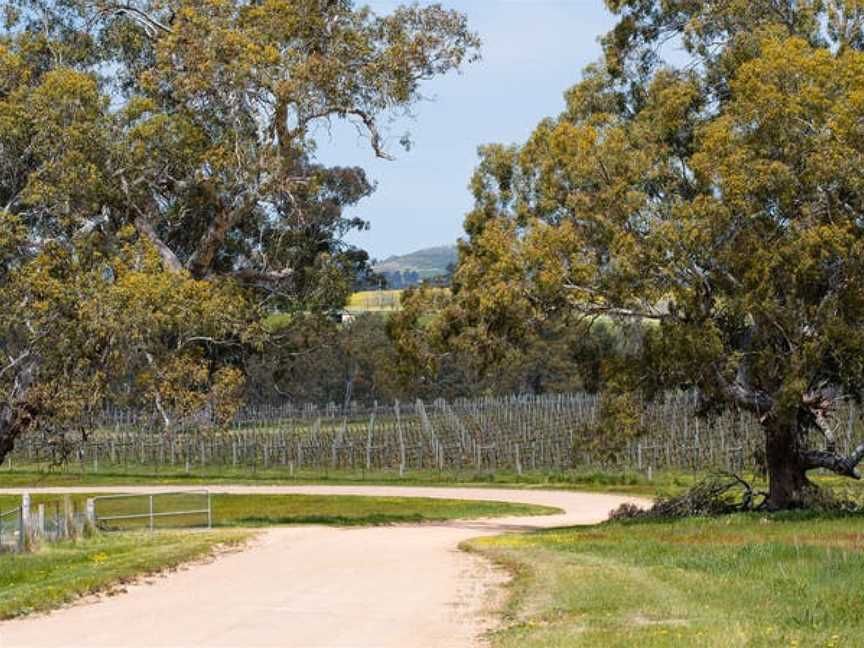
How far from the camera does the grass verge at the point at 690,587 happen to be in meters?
13.0

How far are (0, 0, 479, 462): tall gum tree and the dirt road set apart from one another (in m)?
7.59

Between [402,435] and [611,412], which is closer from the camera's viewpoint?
[611,412]

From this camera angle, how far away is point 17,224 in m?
34.1

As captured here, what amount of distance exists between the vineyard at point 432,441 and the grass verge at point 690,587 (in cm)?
2832

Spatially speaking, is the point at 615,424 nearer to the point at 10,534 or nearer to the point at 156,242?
the point at 10,534

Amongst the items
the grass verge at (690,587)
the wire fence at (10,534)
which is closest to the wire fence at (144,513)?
the wire fence at (10,534)

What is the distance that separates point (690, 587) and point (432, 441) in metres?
42.3

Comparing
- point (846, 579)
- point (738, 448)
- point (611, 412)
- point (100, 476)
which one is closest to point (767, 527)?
point (611, 412)

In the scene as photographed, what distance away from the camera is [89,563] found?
22781 mm

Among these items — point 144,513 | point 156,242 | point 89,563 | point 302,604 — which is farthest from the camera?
point 156,242

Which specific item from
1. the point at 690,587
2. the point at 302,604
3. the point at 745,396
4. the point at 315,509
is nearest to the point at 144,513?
the point at 315,509

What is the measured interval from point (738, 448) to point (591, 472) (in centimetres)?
585

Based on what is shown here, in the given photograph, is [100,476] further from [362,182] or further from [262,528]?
[262,528]

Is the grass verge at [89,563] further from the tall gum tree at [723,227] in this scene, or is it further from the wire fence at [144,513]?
the tall gum tree at [723,227]
